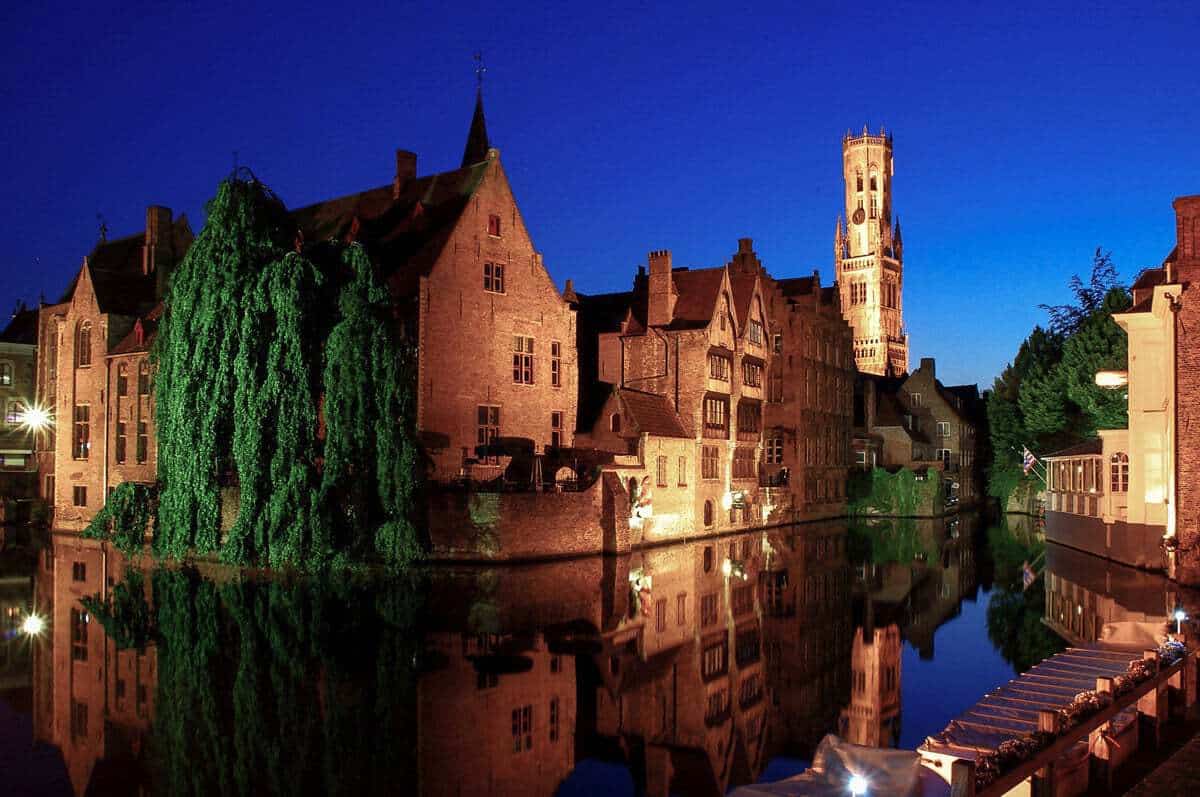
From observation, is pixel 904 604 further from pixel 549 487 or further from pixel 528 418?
pixel 528 418

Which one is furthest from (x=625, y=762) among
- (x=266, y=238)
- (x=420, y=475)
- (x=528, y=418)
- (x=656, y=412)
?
(x=656, y=412)

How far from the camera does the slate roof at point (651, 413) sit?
1736 inches

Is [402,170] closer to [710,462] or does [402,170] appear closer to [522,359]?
[522,359]

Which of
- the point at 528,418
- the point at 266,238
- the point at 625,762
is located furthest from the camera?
the point at 528,418

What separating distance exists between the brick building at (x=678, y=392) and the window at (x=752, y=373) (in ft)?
0.21

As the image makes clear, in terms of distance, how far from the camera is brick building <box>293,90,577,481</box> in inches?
1506

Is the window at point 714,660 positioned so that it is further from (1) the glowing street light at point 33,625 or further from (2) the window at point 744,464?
(2) the window at point 744,464

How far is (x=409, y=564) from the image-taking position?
31.9m

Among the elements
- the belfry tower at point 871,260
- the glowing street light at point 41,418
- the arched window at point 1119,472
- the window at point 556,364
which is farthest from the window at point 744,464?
the belfry tower at point 871,260

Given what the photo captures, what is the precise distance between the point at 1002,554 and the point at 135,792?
129 feet

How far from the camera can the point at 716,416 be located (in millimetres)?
51156

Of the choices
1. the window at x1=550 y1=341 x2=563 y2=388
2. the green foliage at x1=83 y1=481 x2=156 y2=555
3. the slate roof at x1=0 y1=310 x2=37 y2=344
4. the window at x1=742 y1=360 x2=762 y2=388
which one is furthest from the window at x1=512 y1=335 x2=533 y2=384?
the slate roof at x1=0 y1=310 x2=37 y2=344

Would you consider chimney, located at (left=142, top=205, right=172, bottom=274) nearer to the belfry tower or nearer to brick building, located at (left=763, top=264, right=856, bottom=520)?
brick building, located at (left=763, top=264, right=856, bottom=520)

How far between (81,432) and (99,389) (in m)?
2.57
